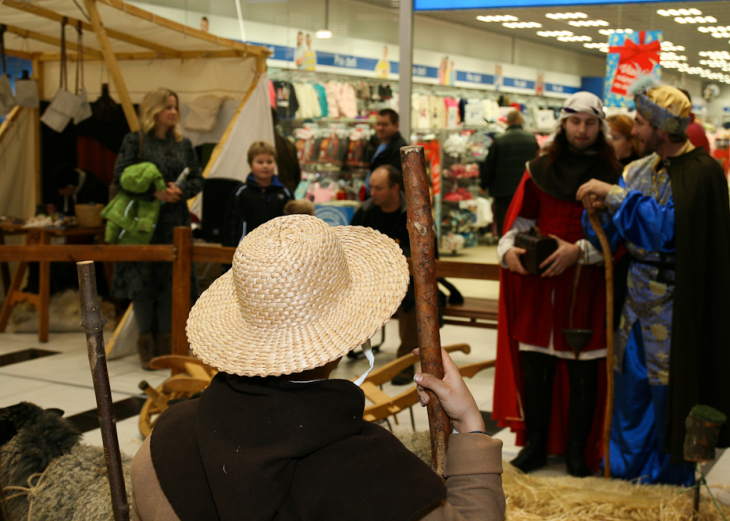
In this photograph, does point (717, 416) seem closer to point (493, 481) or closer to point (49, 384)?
point (493, 481)

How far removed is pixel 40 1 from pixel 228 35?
6.16ft

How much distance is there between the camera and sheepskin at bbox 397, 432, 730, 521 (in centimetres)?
230

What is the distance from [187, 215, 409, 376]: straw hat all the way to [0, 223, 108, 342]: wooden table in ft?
15.1

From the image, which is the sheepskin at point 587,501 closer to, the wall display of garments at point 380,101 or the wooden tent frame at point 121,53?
the wooden tent frame at point 121,53

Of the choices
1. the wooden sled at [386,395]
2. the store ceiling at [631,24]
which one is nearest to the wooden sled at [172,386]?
the wooden sled at [386,395]

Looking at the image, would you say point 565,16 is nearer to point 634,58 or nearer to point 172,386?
point 634,58

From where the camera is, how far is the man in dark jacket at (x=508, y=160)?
22.4 ft

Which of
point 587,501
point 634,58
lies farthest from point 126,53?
point 587,501

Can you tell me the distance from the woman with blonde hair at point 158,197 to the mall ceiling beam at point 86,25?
3.36 feet

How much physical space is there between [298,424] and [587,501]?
70.0 inches

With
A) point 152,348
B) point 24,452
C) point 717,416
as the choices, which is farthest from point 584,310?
point 152,348

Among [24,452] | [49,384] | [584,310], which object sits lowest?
[49,384]

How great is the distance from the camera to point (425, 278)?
4.12ft

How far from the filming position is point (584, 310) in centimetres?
296
